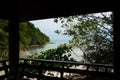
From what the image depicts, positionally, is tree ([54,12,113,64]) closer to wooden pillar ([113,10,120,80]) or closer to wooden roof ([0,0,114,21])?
wooden roof ([0,0,114,21])

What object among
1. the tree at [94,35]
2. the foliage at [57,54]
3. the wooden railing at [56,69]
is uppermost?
the tree at [94,35]

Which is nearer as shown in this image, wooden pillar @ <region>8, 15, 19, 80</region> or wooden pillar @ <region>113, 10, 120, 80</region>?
wooden pillar @ <region>113, 10, 120, 80</region>

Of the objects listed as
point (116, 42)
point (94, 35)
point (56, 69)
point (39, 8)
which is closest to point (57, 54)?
point (94, 35)

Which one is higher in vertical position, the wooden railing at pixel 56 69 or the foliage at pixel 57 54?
the foliage at pixel 57 54

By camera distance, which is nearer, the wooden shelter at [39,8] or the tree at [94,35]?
the wooden shelter at [39,8]

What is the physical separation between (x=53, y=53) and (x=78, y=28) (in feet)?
4.43

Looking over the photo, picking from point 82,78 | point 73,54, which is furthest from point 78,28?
point 82,78

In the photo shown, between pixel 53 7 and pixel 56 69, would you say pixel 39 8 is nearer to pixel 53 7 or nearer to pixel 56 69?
pixel 53 7

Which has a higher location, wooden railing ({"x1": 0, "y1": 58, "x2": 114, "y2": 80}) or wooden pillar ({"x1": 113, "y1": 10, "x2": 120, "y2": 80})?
wooden pillar ({"x1": 113, "y1": 10, "x2": 120, "y2": 80})

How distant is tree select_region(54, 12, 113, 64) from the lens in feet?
20.8

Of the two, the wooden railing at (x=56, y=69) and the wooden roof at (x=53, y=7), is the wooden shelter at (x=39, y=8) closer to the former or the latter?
the wooden roof at (x=53, y=7)

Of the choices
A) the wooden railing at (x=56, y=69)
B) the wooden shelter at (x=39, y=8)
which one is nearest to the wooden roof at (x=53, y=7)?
the wooden shelter at (x=39, y=8)

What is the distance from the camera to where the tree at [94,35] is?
634 centimetres

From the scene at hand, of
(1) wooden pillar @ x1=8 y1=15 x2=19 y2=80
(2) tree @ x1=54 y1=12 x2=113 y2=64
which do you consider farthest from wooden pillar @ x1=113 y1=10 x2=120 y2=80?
(2) tree @ x1=54 y1=12 x2=113 y2=64
